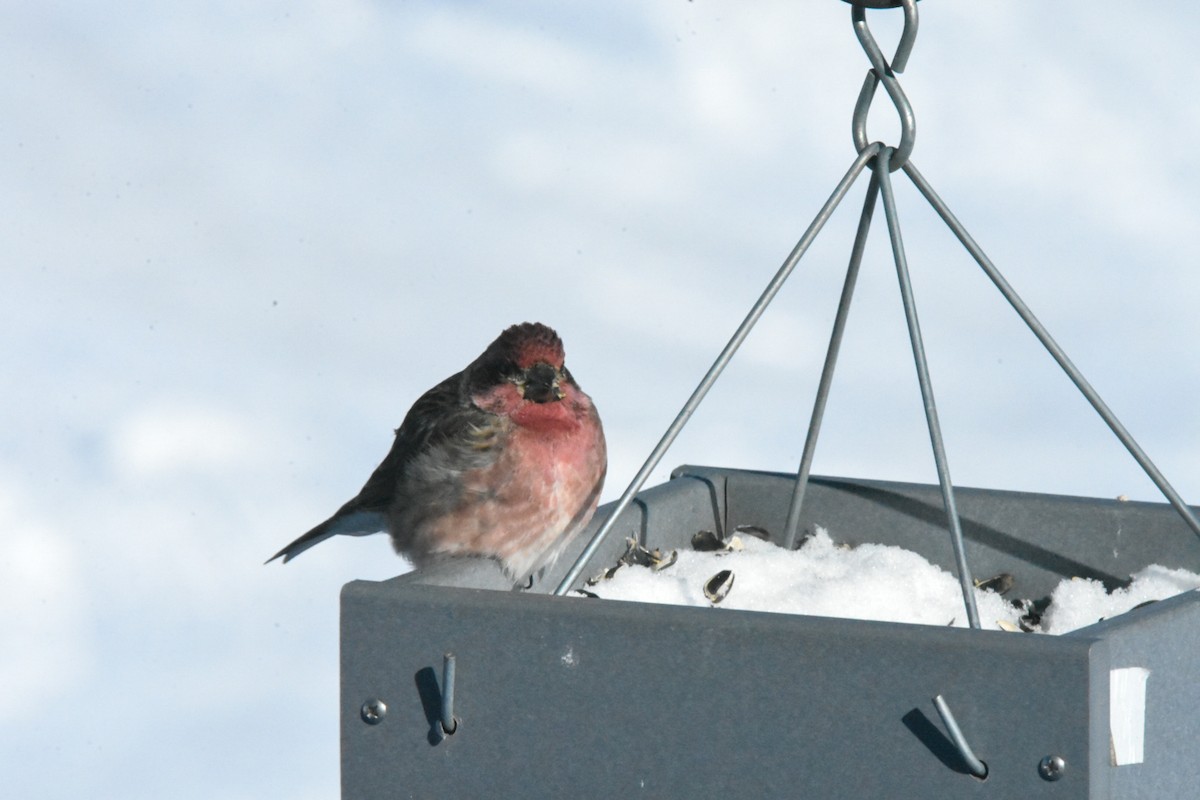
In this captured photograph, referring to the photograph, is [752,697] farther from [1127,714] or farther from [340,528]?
[340,528]

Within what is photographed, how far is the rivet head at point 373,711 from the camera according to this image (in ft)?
8.84

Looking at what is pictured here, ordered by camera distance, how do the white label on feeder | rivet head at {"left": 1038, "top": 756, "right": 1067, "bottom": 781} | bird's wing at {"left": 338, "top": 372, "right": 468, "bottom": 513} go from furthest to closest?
bird's wing at {"left": 338, "top": 372, "right": 468, "bottom": 513} → the white label on feeder → rivet head at {"left": 1038, "top": 756, "right": 1067, "bottom": 781}

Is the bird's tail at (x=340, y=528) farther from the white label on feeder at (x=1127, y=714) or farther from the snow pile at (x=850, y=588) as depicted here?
the white label on feeder at (x=1127, y=714)

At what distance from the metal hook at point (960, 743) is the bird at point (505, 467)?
112 cm

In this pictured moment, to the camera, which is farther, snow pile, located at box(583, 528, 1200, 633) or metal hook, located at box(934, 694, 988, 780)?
snow pile, located at box(583, 528, 1200, 633)

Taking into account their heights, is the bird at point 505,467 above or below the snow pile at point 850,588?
above

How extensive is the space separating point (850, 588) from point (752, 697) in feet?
2.91

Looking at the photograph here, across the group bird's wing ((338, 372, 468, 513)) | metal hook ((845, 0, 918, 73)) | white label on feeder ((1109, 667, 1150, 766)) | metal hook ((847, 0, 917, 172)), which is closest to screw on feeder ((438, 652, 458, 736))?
bird's wing ((338, 372, 468, 513))

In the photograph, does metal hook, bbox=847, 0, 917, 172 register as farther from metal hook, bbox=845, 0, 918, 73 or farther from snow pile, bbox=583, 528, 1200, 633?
snow pile, bbox=583, 528, 1200, 633

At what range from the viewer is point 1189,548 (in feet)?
11.6

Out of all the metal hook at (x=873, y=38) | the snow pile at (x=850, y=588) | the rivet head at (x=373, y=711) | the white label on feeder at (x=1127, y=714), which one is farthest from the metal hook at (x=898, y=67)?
the rivet head at (x=373, y=711)

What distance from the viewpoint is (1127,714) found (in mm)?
2547

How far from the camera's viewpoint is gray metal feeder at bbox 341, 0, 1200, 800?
2.40 m

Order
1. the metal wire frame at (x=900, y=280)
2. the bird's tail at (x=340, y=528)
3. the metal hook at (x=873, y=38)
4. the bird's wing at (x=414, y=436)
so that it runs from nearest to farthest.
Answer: the metal wire frame at (x=900, y=280) < the metal hook at (x=873, y=38) < the bird's wing at (x=414, y=436) < the bird's tail at (x=340, y=528)
